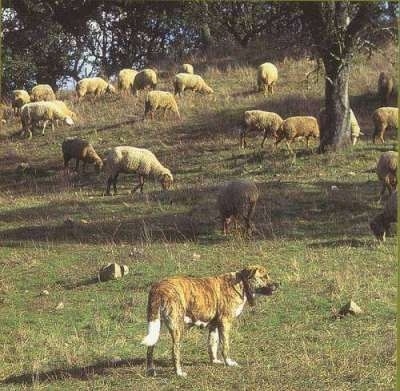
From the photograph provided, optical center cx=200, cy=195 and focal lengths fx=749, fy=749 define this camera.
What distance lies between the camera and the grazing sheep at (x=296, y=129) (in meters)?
22.3

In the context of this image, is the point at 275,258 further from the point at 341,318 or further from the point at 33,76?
the point at 33,76

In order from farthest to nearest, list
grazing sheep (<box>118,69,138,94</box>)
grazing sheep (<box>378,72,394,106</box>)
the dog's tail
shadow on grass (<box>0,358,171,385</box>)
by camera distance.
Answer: grazing sheep (<box>118,69,138,94</box>) < grazing sheep (<box>378,72,394,106</box>) < shadow on grass (<box>0,358,171,385</box>) < the dog's tail

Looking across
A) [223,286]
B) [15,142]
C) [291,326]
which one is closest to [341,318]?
[291,326]

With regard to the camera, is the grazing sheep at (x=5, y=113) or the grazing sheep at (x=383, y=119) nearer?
the grazing sheep at (x=383, y=119)

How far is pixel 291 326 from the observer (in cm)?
1020

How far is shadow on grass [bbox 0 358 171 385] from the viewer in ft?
28.1

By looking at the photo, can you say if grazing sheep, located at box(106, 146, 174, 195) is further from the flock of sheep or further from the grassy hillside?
the grassy hillside

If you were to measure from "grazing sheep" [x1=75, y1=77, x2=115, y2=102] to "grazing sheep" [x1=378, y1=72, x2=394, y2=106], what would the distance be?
11658 mm

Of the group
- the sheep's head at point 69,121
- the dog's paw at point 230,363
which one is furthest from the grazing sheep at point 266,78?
the dog's paw at point 230,363

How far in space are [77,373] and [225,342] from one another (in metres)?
1.77

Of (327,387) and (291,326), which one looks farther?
(291,326)

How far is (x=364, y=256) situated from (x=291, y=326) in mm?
3602

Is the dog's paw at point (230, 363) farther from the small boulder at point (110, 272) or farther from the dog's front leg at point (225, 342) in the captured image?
the small boulder at point (110, 272)

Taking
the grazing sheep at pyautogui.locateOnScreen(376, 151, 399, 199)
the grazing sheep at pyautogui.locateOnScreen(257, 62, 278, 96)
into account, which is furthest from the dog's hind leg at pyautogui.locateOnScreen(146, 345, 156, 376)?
the grazing sheep at pyautogui.locateOnScreen(257, 62, 278, 96)
